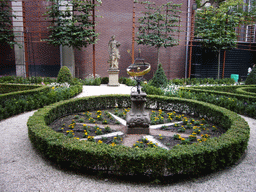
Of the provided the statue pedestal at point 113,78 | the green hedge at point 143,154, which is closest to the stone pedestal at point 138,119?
the green hedge at point 143,154

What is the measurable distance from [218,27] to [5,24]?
15.9 m

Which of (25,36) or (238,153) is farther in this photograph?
(25,36)

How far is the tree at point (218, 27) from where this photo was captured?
51.3 ft

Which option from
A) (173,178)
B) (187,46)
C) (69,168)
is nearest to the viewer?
(173,178)

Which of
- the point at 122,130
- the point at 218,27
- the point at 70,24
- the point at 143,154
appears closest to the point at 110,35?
the point at 70,24

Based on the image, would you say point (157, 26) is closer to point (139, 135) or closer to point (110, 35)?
point (110, 35)

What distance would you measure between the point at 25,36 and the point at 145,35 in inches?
348

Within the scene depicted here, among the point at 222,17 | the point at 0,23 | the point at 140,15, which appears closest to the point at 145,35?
the point at 140,15

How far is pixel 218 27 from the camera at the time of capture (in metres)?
15.9

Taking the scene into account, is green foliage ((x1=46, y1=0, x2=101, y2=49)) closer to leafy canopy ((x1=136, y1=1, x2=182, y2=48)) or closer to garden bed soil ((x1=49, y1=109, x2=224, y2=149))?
leafy canopy ((x1=136, y1=1, x2=182, y2=48))

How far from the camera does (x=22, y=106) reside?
7.49 m

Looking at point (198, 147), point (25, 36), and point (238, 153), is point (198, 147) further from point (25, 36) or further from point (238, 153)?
point (25, 36)

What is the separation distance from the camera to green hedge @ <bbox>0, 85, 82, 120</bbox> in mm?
6921

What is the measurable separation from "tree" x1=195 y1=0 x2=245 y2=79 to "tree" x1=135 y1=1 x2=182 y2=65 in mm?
2033
